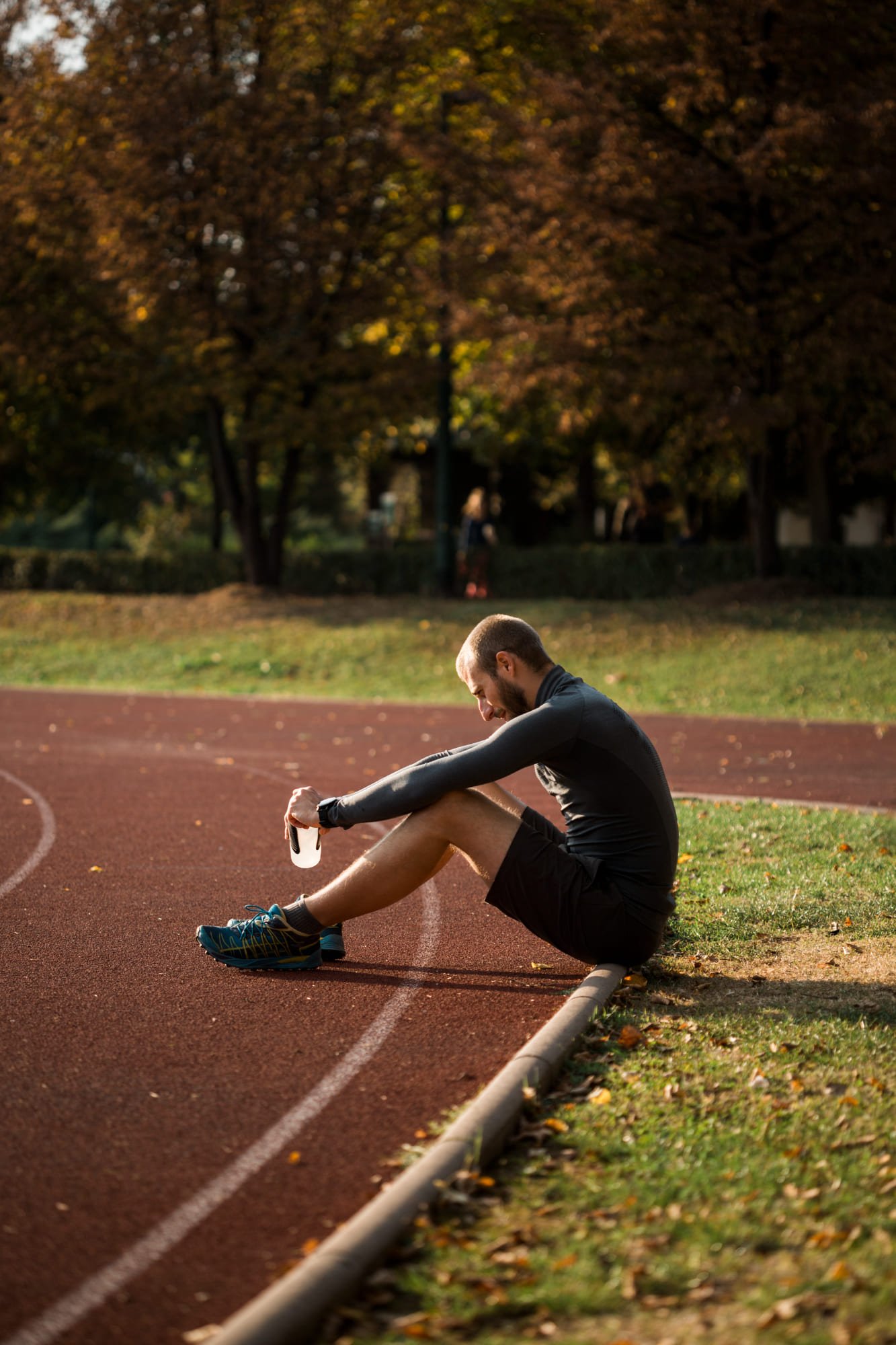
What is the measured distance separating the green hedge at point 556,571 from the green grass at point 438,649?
1.20 meters

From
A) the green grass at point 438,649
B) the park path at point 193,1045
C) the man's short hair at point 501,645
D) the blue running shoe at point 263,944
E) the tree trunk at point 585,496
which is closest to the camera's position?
the park path at point 193,1045

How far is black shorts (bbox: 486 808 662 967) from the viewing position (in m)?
5.98

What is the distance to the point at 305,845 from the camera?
6.25 m

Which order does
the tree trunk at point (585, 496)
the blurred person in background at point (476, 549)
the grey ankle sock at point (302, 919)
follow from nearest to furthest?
the grey ankle sock at point (302, 919), the blurred person in background at point (476, 549), the tree trunk at point (585, 496)

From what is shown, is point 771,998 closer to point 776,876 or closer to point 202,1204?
point 776,876

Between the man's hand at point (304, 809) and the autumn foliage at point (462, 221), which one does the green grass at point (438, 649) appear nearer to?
the autumn foliage at point (462, 221)

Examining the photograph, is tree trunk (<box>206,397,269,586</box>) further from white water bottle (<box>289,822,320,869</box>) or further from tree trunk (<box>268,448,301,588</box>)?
white water bottle (<box>289,822,320,869</box>)

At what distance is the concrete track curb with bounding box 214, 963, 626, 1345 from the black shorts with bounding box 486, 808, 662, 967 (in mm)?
612

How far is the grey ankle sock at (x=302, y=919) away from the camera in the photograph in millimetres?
6352

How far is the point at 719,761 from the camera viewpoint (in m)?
13.6

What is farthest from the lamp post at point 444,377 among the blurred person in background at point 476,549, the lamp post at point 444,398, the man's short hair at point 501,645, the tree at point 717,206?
the man's short hair at point 501,645

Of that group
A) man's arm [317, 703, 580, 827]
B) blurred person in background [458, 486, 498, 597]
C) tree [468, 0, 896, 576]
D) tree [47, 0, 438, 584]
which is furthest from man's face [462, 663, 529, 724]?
tree [47, 0, 438, 584]

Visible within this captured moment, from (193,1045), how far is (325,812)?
3.64 feet

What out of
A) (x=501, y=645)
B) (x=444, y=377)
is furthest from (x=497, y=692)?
(x=444, y=377)
